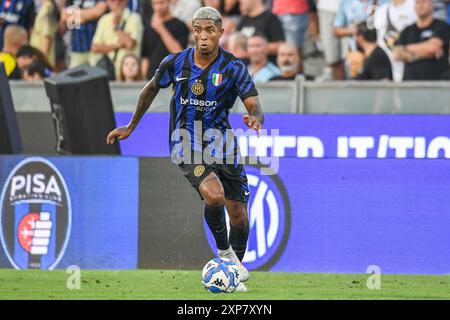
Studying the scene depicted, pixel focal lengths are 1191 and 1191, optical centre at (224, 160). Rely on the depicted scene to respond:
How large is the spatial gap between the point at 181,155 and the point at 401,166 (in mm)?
2965

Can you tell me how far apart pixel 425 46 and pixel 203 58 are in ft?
19.0

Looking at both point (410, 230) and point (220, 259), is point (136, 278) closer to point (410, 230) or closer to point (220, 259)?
point (220, 259)

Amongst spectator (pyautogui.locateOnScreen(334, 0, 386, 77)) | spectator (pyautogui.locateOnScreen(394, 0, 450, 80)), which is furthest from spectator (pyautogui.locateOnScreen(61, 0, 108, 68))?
spectator (pyautogui.locateOnScreen(394, 0, 450, 80))

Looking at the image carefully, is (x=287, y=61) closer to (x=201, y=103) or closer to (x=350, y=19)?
A: (x=350, y=19)

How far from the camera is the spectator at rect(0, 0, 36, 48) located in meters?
18.2

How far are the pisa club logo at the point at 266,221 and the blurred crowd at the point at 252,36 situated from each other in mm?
3566

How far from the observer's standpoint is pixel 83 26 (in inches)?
701

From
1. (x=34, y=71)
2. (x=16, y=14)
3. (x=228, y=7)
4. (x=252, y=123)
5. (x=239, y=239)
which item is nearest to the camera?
(x=252, y=123)

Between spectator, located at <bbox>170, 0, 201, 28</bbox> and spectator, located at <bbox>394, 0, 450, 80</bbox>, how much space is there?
3.17 metres

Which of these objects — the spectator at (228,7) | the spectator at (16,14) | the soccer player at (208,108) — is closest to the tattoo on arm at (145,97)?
the soccer player at (208,108)

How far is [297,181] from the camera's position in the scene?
12680 mm

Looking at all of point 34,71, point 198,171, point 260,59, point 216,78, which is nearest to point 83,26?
point 34,71
